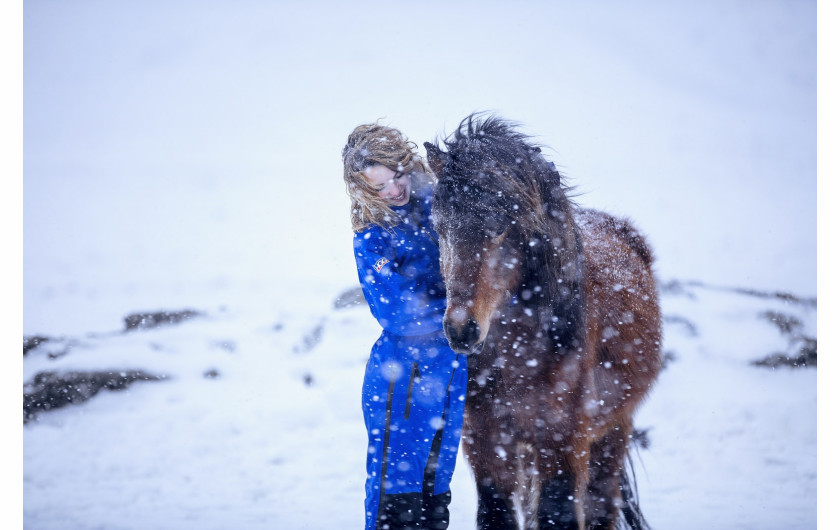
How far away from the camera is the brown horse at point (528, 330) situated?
1562 millimetres

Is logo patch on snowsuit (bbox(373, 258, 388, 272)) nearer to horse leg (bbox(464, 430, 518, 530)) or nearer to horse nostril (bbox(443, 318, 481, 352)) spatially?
horse nostril (bbox(443, 318, 481, 352))

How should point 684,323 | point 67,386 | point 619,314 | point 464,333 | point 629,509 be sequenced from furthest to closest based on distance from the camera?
1. point 684,323
2. point 67,386
3. point 629,509
4. point 619,314
5. point 464,333

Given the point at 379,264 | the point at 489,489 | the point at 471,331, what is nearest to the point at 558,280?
the point at 471,331

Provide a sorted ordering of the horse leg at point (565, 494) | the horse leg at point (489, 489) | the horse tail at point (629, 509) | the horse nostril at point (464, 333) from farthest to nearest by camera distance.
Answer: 1. the horse tail at point (629, 509)
2. the horse leg at point (489, 489)
3. the horse leg at point (565, 494)
4. the horse nostril at point (464, 333)

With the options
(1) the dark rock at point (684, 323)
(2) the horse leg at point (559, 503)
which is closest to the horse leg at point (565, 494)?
(2) the horse leg at point (559, 503)

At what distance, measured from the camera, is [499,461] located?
6.55 ft

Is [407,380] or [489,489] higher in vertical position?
[407,380]

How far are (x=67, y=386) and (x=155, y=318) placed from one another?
54.9 inches

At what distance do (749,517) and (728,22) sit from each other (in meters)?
5.40

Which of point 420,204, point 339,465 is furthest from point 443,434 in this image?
point 339,465

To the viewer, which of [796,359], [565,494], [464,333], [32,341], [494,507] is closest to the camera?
[464,333]

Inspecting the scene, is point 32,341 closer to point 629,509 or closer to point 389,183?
point 389,183

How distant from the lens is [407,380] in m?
1.81

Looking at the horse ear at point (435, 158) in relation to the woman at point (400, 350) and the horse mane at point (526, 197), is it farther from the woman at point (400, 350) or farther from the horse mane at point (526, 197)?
the woman at point (400, 350)
